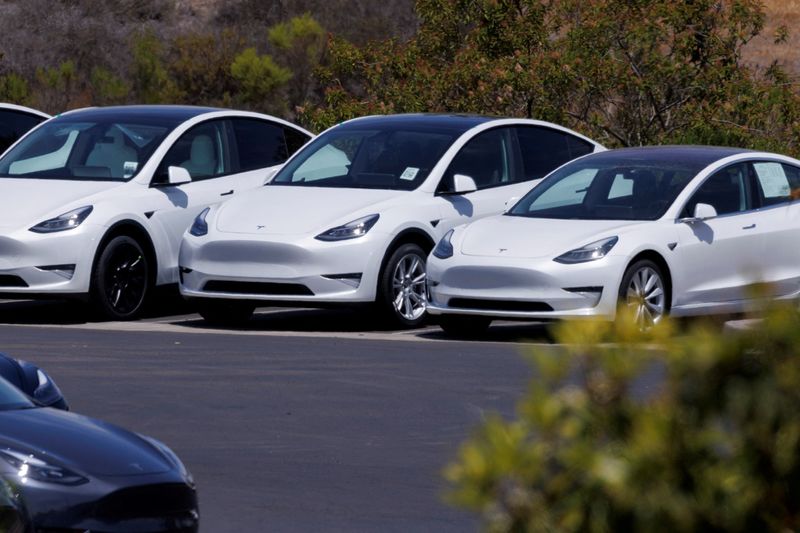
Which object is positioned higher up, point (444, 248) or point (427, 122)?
point (427, 122)

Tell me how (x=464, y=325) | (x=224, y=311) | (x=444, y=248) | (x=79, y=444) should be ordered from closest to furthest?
(x=79, y=444)
(x=444, y=248)
(x=464, y=325)
(x=224, y=311)

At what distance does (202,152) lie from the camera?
51.0 feet

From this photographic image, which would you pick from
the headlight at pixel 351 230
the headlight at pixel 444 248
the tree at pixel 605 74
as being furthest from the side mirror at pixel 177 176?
the tree at pixel 605 74

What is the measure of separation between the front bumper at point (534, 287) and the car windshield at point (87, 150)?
11.3ft

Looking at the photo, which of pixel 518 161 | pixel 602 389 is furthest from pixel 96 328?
pixel 602 389

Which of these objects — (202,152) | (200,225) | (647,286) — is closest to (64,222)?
(200,225)

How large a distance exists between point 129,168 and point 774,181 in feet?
17.4

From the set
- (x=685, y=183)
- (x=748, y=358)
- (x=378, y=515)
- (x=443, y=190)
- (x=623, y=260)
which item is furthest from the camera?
Result: (x=443, y=190)

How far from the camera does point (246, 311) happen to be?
577 inches

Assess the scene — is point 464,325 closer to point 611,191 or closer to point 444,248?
point 444,248

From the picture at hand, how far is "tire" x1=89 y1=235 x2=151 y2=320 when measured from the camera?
46.0 ft

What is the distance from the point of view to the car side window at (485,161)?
1471cm

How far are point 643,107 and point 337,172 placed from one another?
6.44 m

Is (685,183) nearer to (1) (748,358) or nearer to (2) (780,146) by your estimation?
(2) (780,146)
